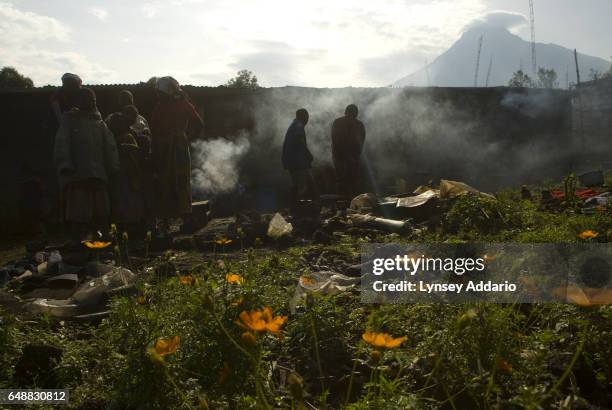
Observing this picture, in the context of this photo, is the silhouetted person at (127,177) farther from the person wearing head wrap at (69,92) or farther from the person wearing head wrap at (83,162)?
the person wearing head wrap at (69,92)

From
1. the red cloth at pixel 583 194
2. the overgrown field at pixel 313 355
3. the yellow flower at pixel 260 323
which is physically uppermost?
the yellow flower at pixel 260 323

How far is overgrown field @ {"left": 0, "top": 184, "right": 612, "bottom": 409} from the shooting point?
6.17 ft

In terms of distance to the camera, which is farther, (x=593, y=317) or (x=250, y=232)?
(x=250, y=232)

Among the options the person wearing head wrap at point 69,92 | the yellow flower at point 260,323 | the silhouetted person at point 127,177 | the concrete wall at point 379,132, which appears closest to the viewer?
the yellow flower at point 260,323

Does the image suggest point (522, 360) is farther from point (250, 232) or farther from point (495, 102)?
point (495, 102)

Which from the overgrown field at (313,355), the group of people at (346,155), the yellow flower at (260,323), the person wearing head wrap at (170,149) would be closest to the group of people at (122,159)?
the person wearing head wrap at (170,149)

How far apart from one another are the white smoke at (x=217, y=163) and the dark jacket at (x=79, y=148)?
572 cm

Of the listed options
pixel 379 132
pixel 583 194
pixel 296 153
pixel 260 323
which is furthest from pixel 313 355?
pixel 379 132

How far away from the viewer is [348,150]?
10180 mm

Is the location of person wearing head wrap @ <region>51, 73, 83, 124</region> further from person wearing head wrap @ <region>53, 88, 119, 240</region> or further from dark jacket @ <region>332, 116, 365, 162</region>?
dark jacket @ <region>332, 116, 365, 162</region>

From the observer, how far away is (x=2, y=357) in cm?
235

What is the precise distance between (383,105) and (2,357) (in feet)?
42.8

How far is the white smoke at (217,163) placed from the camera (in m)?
12.0

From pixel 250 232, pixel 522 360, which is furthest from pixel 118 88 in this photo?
pixel 522 360
